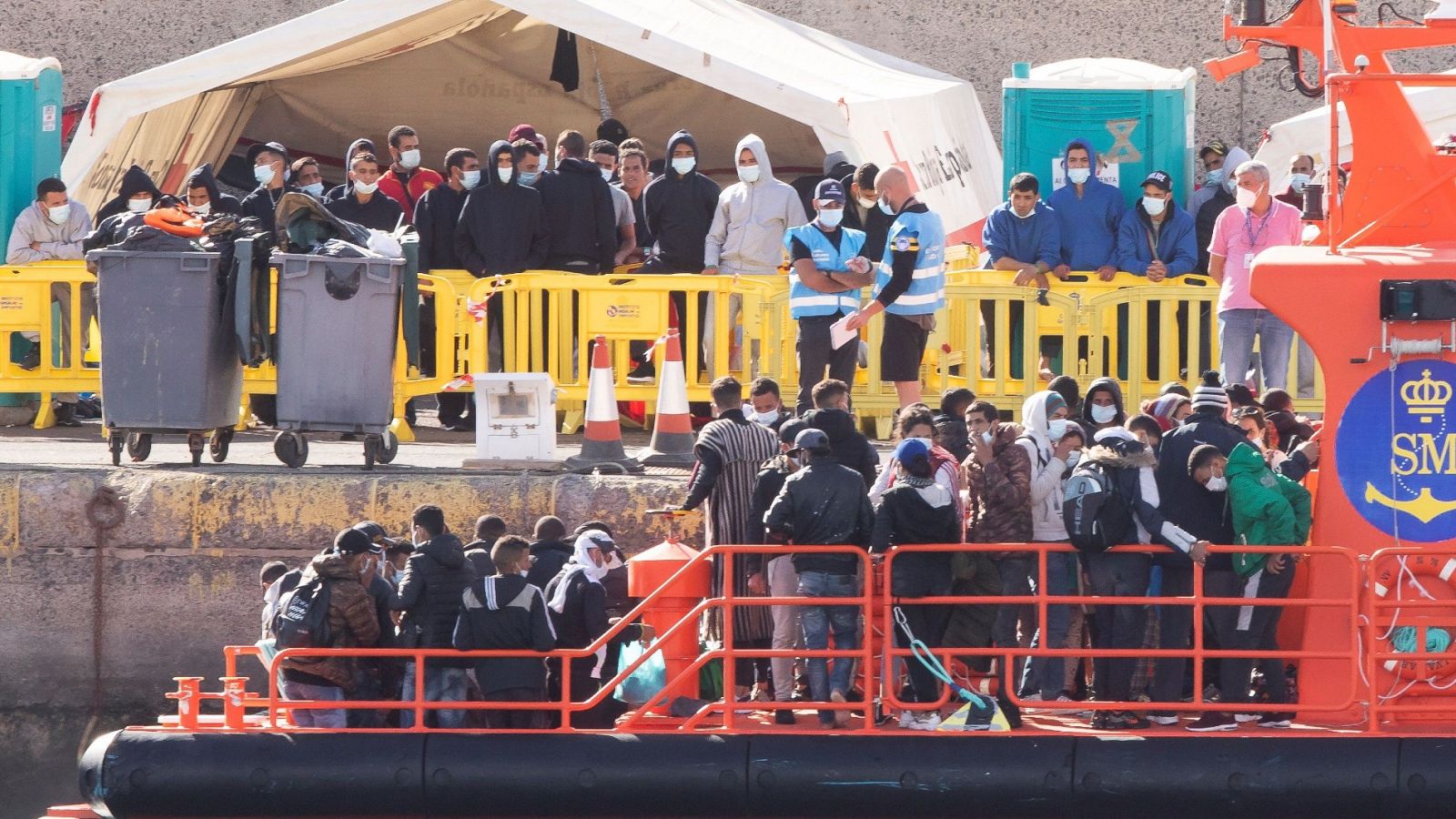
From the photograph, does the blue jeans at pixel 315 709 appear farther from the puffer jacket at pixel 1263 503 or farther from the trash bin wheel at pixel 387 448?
the puffer jacket at pixel 1263 503

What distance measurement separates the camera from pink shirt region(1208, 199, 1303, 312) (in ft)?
40.6

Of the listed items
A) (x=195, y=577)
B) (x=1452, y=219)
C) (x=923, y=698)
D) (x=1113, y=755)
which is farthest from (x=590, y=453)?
(x=1452, y=219)

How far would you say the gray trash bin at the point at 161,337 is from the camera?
36.5 feet

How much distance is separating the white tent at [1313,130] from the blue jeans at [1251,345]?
13.0ft

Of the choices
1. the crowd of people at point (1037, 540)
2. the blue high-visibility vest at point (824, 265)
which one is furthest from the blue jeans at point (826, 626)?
the blue high-visibility vest at point (824, 265)

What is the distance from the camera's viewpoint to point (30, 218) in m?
14.2

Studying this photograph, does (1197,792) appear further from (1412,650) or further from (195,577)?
(195,577)

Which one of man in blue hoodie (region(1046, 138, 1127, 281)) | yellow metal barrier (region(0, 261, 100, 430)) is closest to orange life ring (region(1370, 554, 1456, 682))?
man in blue hoodie (region(1046, 138, 1127, 281))

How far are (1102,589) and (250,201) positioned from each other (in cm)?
711

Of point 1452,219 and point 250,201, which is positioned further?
point 250,201

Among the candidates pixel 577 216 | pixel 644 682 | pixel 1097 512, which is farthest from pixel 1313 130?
pixel 644 682

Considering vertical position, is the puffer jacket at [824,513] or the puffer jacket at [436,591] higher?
the puffer jacket at [824,513]

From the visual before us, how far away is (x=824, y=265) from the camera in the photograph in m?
11.8

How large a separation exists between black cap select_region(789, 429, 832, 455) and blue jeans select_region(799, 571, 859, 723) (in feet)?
1.58
